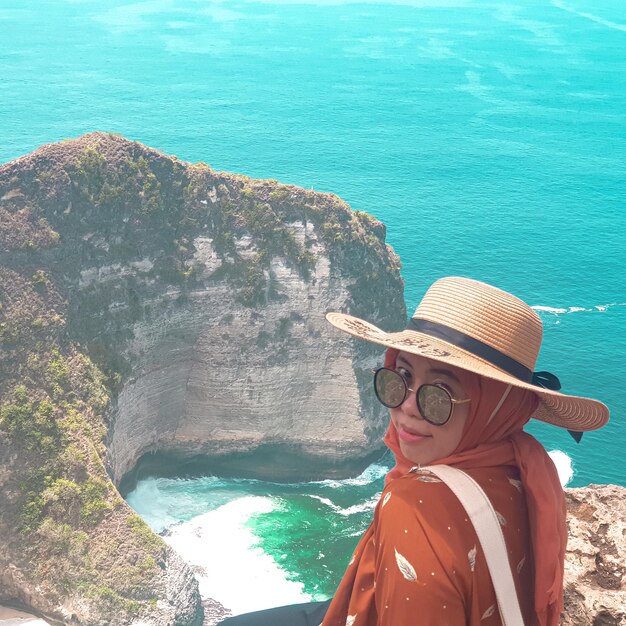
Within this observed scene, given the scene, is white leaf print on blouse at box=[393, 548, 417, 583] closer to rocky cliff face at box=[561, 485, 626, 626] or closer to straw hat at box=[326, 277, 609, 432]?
straw hat at box=[326, 277, 609, 432]

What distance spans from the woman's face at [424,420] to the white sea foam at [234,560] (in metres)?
39.4

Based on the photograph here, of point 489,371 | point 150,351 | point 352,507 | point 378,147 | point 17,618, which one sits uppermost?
point 489,371

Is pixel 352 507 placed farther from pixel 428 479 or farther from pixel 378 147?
pixel 378 147

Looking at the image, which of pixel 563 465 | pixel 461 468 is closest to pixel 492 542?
pixel 461 468

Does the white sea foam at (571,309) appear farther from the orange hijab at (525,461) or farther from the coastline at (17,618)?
the orange hijab at (525,461)

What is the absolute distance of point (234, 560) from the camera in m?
47.7

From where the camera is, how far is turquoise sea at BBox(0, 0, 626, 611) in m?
52.2

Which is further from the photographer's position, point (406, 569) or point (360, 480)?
point (360, 480)

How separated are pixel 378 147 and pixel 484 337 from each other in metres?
115

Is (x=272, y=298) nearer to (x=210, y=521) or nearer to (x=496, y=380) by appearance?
(x=210, y=521)

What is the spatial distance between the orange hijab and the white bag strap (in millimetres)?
335

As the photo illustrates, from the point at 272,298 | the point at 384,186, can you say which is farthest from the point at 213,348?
the point at 384,186

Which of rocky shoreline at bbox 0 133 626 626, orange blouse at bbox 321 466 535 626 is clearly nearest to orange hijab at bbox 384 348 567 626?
orange blouse at bbox 321 466 535 626

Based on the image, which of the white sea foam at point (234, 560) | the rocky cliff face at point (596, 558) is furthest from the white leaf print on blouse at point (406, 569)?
the white sea foam at point (234, 560)
